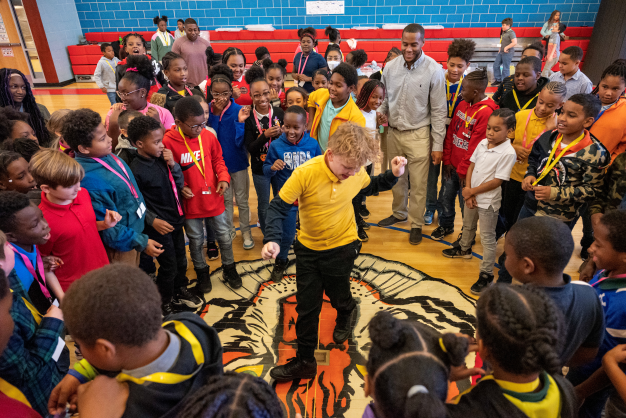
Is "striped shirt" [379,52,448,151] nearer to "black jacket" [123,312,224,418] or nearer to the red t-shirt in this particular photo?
the red t-shirt

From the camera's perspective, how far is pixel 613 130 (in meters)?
2.70

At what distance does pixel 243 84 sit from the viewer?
423cm

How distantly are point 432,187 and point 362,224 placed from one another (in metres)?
0.83

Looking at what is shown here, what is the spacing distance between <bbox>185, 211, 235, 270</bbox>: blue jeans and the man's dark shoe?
1.73 m

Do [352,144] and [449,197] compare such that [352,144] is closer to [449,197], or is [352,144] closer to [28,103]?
[449,197]

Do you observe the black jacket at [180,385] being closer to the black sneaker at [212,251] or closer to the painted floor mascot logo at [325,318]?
the painted floor mascot logo at [325,318]

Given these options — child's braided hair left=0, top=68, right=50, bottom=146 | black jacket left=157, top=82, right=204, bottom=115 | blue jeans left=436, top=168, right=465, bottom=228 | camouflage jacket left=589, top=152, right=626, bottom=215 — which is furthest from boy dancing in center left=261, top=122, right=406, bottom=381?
child's braided hair left=0, top=68, right=50, bottom=146

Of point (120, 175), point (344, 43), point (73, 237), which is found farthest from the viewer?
point (344, 43)

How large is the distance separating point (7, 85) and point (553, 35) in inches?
428

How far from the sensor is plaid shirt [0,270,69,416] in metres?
1.23

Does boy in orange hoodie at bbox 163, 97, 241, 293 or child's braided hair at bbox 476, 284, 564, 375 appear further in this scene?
boy in orange hoodie at bbox 163, 97, 241, 293

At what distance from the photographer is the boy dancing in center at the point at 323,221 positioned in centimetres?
184

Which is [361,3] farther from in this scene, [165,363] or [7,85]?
[165,363]

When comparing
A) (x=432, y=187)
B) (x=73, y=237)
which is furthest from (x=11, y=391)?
(x=432, y=187)
